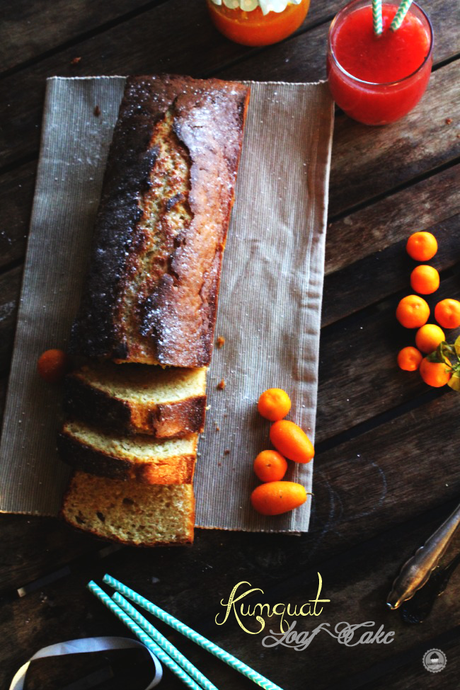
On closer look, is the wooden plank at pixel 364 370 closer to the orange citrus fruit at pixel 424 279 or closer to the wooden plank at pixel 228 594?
the orange citrus fruit at pixel 424 279

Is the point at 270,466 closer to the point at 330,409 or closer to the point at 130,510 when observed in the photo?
the point at 330,409

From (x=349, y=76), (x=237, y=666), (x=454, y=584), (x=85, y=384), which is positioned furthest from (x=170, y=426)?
(x=349, y=76)

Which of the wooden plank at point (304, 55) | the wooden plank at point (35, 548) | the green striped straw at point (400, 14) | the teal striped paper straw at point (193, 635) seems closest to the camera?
the green striped straw at point (400, 14)

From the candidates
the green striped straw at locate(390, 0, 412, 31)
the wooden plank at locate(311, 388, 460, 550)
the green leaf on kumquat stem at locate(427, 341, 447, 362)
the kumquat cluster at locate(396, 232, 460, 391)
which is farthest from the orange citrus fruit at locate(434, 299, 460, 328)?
the green striped straw at locate(390, 0, 412, 31)

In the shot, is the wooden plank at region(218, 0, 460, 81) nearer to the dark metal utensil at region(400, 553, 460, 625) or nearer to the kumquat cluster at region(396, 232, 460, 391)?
the kumquat cluster at region(396, 232, 460, 391)

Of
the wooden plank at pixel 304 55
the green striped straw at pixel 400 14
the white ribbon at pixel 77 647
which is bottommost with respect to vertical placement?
the white ribbon at pixel 77 647

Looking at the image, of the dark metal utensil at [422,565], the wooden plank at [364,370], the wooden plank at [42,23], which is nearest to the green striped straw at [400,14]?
the wooden plank at [364,370]
